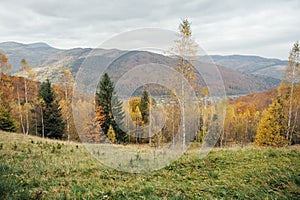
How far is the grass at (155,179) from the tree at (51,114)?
2771cm

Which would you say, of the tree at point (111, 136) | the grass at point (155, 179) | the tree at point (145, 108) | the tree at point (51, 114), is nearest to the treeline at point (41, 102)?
the tree at point (51, 114)

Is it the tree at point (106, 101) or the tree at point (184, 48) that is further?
the tree at point (106, 101)

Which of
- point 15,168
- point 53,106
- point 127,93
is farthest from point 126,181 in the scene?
point 53,106

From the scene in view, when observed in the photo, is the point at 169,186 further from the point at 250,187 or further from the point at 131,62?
the point at 131,62

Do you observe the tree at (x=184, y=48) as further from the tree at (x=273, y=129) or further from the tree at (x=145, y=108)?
the tree at (x=145, y=108)

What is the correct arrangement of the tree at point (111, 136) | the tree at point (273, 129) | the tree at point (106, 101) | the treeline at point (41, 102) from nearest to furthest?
the tree at point (273, 129)
the treeline at point (41, 102)
the tree at point (111, 136)
the tree at point (106, 101)

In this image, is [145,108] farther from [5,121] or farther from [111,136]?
[5,121]

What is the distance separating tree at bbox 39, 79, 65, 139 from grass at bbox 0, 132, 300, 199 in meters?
27.7

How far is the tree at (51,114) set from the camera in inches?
1430

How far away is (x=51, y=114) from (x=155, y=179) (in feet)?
106

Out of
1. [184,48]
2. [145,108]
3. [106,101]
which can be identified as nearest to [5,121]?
[106,101]

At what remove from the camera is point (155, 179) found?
8102 mm

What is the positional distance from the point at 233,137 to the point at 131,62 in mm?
56167

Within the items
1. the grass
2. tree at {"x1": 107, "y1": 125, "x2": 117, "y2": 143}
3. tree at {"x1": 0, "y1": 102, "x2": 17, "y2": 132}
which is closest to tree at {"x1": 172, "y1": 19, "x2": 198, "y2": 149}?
the grass
